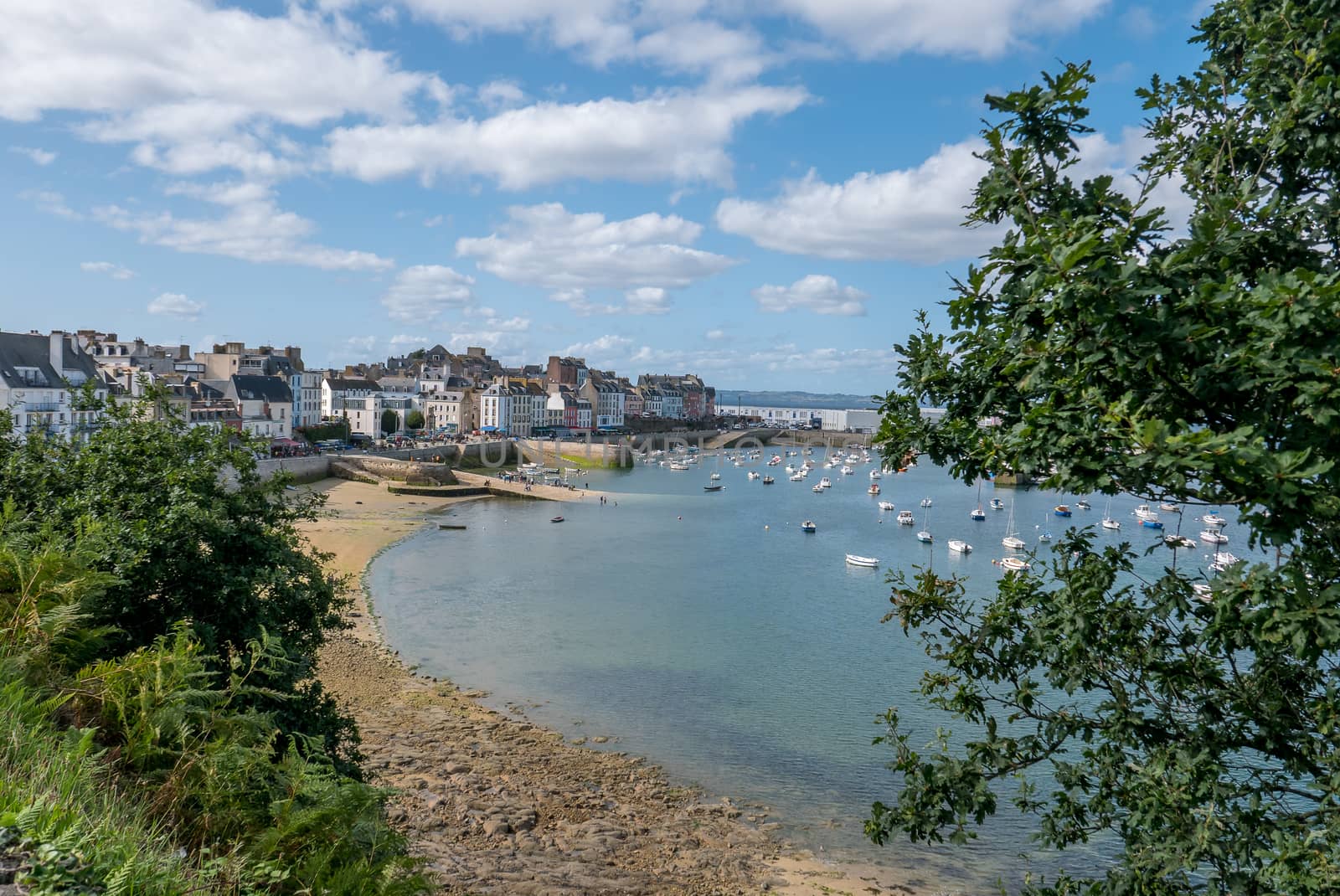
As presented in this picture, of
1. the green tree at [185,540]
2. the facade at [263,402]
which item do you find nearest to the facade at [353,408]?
the facade at [263,402]

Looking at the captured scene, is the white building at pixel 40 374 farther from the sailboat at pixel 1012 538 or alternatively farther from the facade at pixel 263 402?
the sailboat at pixel 1012 538

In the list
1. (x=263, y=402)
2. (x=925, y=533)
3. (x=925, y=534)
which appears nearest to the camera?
(x=925, y=534)

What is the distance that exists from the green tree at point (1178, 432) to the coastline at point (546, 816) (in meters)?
7.49

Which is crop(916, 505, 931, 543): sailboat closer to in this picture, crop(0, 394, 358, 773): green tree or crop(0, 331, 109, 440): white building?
crop(0, 394, 358, 773): green tree

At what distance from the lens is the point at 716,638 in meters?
28.1

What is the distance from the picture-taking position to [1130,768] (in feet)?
16.6

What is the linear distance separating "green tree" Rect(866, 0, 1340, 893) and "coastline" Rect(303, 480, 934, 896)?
7491mm

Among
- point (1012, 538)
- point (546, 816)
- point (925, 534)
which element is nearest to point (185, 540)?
point (546, 816)

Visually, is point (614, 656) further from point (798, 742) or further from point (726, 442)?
point (726, 442)

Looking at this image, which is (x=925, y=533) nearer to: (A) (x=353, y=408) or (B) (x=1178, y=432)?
(B) (x=1178, y=432)

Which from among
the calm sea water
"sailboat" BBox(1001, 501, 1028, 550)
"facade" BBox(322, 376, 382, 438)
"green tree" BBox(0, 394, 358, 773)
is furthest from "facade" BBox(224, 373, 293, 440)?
"green tree" BBox(0, 394, 358, 773)

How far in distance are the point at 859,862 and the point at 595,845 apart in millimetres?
4310

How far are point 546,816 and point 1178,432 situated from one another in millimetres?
13373

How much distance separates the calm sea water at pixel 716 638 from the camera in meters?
17.4
